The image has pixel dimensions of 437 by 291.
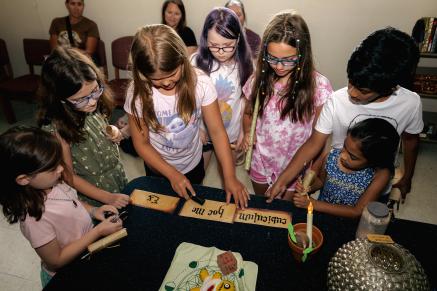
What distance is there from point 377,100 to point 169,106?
983 mm

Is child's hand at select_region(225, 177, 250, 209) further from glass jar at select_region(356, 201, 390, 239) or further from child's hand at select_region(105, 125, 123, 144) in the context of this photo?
child's hand at select_region(105, 125, 123, 144)

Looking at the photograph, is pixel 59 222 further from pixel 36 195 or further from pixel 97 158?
pixel 97 158

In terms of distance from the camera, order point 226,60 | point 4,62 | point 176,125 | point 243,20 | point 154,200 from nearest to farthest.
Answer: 1. point 154,200
2. point 176,125
3. point 226,60
4. point 243,20
5. point 4,62

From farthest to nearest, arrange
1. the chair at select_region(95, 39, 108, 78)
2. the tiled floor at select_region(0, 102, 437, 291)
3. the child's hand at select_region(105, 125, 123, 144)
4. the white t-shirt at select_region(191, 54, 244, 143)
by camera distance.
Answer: the chair at select_region(95, 39, 108, 78)
the tiled floor at select_region(0, 102, 437, 291)
the white t-shirt at select_region(191, 54, 244, 143)
the child's hand at select_region(105, 125, 123, 144)

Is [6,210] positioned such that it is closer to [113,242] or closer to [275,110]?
[113,242]

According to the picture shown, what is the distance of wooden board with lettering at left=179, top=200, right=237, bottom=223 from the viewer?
1.30 meters

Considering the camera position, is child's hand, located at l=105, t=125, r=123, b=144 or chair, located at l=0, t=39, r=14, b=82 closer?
child's hand, located at l=105, t=125, r=123, b=144

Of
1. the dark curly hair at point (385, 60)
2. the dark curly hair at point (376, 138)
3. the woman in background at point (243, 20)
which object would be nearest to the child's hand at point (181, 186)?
the dark curly hair at point (376, 138)

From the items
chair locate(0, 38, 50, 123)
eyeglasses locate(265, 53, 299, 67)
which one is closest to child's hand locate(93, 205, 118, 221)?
eyeglasses locate(265, 53, 299, 67)

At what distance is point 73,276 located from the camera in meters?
1.08

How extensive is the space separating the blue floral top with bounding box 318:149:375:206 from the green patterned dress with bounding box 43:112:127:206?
112 cm

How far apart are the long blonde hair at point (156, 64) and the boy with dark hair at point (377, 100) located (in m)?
0.62

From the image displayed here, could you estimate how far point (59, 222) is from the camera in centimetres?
126

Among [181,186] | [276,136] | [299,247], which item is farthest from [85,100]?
[299,247]
